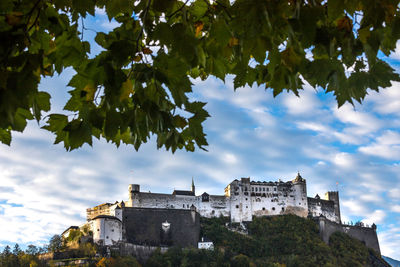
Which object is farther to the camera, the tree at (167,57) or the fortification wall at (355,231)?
the fortification wall at (355,231)

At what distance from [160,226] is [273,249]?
45.2ft

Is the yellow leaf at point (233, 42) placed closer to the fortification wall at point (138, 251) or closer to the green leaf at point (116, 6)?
the green leaf at point (116, 6)

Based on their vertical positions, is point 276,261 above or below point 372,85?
below

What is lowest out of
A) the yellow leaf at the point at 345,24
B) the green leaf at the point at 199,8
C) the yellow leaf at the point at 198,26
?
the yellow leaf at the point at 345,24

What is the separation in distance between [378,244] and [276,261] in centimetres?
2017

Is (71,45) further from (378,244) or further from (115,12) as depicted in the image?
Answer: (378,244)

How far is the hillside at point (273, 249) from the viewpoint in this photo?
45250mm

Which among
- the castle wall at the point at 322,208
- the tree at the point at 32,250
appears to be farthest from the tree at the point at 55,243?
the castle wall at the point at 322,208

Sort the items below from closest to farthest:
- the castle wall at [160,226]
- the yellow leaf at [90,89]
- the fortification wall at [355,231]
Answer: the yellow leaf at [90,89] → the castle wall at [160,226] → the fortification wall at [355,231]

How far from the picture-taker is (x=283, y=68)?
283 centimetres

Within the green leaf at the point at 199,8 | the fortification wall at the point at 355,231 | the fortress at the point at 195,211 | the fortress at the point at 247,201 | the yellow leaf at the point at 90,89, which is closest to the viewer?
the yellow leaf at the point at 90,89

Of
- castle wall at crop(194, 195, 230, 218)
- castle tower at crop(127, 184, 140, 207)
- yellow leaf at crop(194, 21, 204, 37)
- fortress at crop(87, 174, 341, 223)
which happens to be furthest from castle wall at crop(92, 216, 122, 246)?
yellow leaf at crop(194, 21, 204, 37)

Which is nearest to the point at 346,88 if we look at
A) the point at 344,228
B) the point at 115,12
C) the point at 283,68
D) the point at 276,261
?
the point at 283,68

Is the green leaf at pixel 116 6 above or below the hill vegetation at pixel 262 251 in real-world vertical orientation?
above
